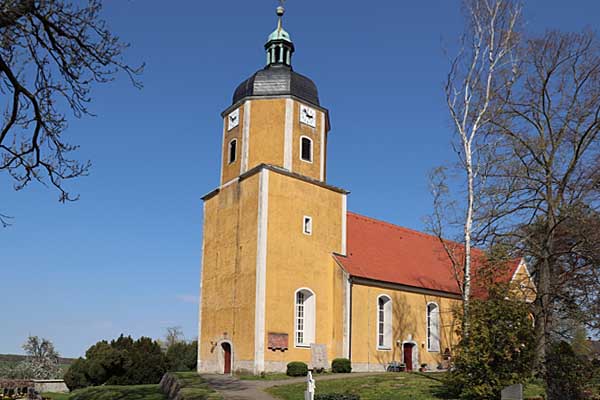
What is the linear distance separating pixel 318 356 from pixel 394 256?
9.08 metres

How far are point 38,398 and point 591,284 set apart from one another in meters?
26.7

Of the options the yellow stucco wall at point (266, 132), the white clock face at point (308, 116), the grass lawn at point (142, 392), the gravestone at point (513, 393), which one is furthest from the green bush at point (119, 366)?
the gravestone at point (513, 393)

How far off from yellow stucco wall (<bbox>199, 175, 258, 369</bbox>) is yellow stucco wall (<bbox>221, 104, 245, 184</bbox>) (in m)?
0.70

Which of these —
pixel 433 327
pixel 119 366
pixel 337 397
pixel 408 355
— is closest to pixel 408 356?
pixel 408 355

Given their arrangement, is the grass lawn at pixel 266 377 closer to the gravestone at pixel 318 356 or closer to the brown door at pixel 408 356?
the gravestone at pixel 318 356

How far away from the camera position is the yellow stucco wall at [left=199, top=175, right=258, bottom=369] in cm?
2592

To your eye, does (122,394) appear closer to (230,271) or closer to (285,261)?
(230,271)

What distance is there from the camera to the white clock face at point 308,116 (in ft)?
92.5

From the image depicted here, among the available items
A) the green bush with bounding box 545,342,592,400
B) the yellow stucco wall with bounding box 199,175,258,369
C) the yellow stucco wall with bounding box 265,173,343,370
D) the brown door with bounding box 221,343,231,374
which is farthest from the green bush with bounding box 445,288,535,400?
the brown door with bounding box 221,343,231,374

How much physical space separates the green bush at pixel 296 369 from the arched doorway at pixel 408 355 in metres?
7.74

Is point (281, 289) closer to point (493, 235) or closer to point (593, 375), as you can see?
point (493, 235)

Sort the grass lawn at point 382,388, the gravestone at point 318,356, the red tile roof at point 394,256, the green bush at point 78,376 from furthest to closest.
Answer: the red tile roof at point 394,256 → the green bush at point 78,376 → the gravestone at point 318,356 → the grass lawn at point 382,388

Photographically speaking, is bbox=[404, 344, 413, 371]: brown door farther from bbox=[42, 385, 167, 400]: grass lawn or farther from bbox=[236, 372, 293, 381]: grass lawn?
bbox=[42, 385, 167, 400]: grass lawn

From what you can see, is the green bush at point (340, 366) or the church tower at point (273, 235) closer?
the church tower at point (273, 235)
